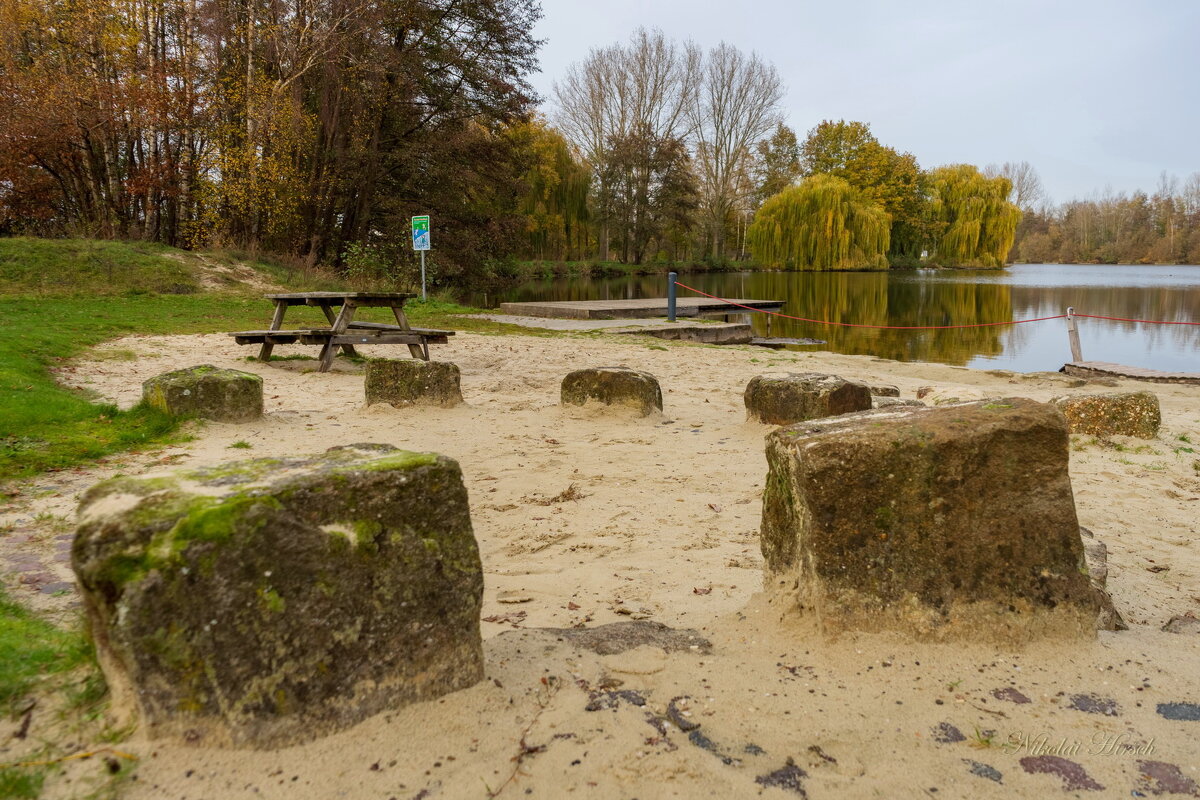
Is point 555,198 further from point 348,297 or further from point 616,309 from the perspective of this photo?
point 348,297

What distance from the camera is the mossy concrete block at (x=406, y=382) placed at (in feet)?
22.7

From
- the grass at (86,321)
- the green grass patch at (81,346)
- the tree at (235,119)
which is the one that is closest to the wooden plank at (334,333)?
the green grass patch at (81,346)

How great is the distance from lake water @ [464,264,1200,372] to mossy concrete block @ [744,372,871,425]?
10348mm

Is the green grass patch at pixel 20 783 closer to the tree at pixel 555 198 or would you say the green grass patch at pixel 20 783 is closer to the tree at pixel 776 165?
the tree at pixel 555 198

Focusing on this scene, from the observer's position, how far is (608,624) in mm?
3006

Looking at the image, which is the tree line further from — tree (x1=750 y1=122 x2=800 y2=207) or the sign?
the sign

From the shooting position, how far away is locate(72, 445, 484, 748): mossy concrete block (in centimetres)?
192

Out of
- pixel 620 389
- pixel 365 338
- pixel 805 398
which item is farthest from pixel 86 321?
pixel 805 398

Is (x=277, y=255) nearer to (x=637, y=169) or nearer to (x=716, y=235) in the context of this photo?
(x=637, y=169)

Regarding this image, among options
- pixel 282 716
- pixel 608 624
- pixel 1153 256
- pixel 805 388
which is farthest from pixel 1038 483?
pixel 1153 256

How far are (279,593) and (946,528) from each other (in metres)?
2.08

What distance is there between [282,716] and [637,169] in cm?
5042

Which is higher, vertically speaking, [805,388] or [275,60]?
[275,60]

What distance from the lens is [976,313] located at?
86.9 ft
